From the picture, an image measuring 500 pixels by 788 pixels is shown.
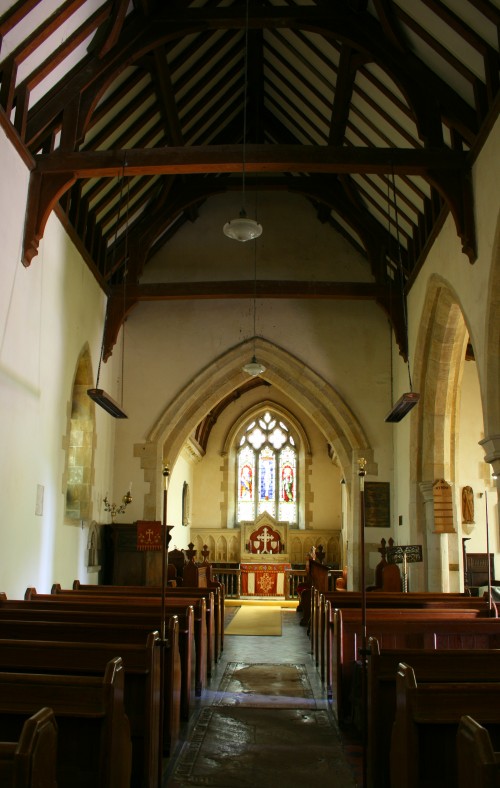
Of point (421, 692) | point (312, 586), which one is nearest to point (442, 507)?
point (312, 586)

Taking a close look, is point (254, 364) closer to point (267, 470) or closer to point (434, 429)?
point (434, 429)

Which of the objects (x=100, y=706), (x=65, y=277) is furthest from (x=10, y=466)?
(x=100, y=706)

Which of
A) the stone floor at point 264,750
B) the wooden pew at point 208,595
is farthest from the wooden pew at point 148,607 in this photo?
the wooden pew at point 208,595

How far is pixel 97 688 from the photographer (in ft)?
8.91

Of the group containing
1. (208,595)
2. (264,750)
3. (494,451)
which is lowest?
(264,750)

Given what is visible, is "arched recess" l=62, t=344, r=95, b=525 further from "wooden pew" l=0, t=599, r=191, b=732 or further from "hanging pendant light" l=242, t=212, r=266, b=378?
"wooden pew" l=0, t=599, r=191, b=732

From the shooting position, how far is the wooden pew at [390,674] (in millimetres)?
3467

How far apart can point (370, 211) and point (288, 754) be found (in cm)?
749

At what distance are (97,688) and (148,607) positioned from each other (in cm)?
281

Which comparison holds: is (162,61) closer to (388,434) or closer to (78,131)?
(78,131)

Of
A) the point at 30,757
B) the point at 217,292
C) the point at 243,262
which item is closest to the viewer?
the point at 30,757

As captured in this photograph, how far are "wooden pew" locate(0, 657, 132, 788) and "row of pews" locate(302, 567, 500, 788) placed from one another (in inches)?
42.7

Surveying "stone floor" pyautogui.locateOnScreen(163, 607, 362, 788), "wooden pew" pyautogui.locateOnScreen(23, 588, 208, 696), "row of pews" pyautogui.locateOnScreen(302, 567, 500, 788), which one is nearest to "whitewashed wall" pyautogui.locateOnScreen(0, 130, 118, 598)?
"wooden pew" pyautogui.locateOnScreen(23, 588, 208, 696)

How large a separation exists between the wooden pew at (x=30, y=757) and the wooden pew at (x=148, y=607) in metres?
2.88
